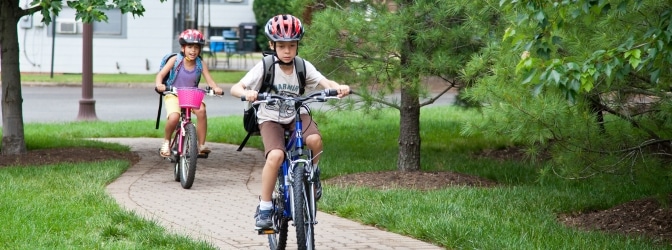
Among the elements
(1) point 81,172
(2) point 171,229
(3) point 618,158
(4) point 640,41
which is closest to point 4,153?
(1) point 81,172

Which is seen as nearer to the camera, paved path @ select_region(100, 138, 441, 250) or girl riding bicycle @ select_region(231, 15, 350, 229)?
girl riding bicycle @ select_region(231, 15, 350, 229)

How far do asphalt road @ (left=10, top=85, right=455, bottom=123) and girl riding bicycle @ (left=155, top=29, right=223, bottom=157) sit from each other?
7.23m

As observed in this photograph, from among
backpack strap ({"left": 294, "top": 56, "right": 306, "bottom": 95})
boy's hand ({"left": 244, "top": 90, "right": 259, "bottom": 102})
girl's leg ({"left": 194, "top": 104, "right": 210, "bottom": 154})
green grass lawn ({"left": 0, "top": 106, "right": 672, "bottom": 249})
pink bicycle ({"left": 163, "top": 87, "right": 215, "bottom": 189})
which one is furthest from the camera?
girl's leg ({"left": 194, "top": 104, "right": 210, "bottom": 154})

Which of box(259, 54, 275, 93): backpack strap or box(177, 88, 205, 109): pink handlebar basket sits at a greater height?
box(259, 54, 275, 93): backpack strap

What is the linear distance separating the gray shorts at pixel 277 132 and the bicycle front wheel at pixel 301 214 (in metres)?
0.36

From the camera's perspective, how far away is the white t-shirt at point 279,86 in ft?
23.4

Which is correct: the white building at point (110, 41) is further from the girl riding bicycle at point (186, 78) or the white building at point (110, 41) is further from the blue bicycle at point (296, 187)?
the blue bicycle at point (296, 187)

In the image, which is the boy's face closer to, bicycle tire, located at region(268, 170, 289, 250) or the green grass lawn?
bicycle tire, located at region(268, 170, 289, 250)

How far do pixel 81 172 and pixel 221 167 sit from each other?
5.64 ft

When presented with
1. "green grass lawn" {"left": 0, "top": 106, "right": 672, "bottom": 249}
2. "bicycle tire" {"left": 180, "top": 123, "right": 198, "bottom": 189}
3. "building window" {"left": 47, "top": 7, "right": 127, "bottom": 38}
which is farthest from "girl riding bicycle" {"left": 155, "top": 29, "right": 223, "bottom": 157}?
"building window" {"left": 47, "top": 7, "right": 127, "bottom": 38}

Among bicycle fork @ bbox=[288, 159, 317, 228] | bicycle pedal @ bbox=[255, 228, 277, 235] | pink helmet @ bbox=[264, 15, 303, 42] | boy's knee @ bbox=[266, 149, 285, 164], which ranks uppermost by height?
pink helmet @ bbox=[264, 15, 303, 42]

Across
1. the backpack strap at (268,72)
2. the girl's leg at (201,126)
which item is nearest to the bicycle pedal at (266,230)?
the backpack strap at (268,72)

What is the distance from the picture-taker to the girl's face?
1123 centimetres

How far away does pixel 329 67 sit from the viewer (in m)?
11.2
